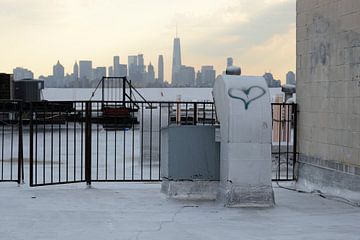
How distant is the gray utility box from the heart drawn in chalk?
33.6 inches

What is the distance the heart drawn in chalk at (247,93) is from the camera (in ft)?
29.5

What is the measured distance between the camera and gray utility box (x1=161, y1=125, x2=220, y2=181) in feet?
31.6

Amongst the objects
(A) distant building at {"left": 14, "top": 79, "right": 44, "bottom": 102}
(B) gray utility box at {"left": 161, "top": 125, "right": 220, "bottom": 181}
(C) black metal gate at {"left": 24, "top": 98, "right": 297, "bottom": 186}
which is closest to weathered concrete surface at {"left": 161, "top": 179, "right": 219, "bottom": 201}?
(B) gray utility box at {"left": 161, "top": 125, "right": 220, "bottom": 181}

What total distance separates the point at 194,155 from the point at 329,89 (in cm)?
261

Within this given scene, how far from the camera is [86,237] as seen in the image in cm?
683

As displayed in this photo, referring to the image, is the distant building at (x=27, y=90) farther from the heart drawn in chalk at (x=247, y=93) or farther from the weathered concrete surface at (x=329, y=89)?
the heart drawn in chalk at (x=247, y=93)

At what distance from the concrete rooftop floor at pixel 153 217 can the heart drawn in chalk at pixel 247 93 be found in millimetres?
1652

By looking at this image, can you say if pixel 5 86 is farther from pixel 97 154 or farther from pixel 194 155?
pixel 194 155

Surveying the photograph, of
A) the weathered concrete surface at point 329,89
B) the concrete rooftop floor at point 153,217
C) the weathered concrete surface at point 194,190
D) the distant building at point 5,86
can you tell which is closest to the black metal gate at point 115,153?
the weathered concrete surface at point 329,89

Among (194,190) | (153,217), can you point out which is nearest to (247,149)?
(194,190)

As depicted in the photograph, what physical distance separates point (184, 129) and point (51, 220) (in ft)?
9.22

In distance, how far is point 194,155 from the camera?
9.63 metres

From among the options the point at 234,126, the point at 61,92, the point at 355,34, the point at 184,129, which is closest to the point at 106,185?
the point at 184,129

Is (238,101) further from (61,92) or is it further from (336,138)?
(61,92)
